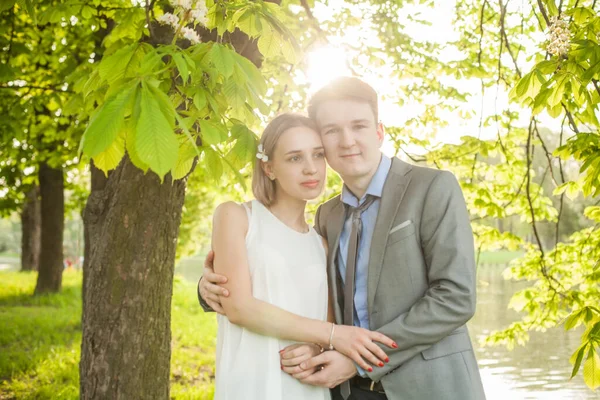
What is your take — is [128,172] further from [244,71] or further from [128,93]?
[128,93]

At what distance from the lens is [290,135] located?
2.77m

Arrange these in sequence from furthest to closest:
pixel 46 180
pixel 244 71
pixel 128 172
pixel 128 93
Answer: pixel 46 180 < pixel 128 172 < pixel 244 71 < pixel 128 93

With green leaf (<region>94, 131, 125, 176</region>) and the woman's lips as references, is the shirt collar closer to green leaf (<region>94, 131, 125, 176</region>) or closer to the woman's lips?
the woman's lips

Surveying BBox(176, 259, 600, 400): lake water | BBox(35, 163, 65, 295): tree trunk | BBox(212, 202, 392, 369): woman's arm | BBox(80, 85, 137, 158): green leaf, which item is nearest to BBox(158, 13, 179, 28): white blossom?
BBox(212, 202, 392, 369): woman's arm

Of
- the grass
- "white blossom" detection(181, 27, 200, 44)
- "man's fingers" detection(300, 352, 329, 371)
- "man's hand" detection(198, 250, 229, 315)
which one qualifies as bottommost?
the grass

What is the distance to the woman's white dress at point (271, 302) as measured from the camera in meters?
2.64

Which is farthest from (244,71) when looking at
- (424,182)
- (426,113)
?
(426,113)

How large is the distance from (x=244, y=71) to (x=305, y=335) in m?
1.16

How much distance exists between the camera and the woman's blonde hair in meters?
2.78

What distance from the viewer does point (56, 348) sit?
326 inches

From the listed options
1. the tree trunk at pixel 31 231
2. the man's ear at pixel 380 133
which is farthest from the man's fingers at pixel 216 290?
the tree trunk at pixel 31 231

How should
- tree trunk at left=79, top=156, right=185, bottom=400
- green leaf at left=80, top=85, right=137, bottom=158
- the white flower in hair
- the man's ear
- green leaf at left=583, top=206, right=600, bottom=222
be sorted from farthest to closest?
1. green leaf at left=583, top=206, right=600, bottom=222
2. tree trunk at left=79, top=156, right=185, bottom=400
3. the man's ear
4. the white flower in hair
5. green leaf at left=80, top=85, right=137, bottom=158

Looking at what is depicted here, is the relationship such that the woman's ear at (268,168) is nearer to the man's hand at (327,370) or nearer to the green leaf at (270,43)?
the green leaf at (270,43)

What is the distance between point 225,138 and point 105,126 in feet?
2.51
